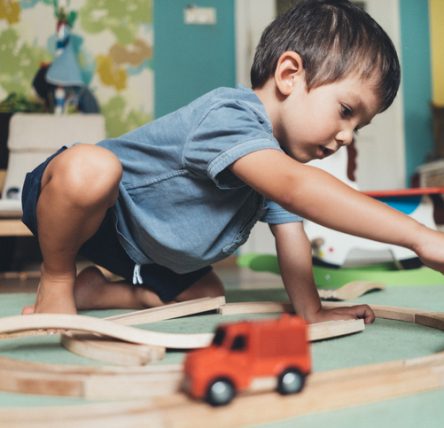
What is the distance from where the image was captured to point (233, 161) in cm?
71

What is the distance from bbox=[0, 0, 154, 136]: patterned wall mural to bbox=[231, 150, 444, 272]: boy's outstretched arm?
90.0 inches

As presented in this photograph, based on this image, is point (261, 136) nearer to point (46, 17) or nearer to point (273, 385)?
point (273, 385)

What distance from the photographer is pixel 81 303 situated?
1.09m

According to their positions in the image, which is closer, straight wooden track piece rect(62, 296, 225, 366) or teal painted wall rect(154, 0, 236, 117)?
straight wooden track piece rect(62, 296, 225, 366)

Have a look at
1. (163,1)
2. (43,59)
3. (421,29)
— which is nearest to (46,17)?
(43,59)

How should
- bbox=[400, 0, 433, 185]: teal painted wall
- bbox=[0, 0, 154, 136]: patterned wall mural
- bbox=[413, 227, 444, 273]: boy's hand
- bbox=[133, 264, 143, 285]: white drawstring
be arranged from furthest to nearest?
1. bbox=[400, 0, 433, 185]: teal painted wall
2. bbox=[0, 0, 154, 136]: patterned wall mural
3. bbox=[133, 264, 143, 285]: white drawstring
4. bbox=[413, 227, 444, 273]: boy's hand

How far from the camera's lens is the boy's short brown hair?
810 mm

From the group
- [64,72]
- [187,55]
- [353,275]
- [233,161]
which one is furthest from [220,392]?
[187,55]

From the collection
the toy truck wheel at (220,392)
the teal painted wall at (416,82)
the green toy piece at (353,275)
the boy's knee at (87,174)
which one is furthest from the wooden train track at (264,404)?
the teal painted wall at (416,82)

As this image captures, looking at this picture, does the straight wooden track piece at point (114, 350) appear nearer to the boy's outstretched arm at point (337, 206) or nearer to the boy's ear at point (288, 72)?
the boy's outstretched arm at point (337, 206)

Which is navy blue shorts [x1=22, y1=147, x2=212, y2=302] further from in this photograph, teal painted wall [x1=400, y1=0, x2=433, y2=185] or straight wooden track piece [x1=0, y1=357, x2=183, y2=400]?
teal painted wall [x1=400, y1=0, x2=433, y2=185]

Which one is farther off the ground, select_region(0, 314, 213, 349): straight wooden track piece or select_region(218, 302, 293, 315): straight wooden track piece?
select_region(0, 314, 213, 349): straight wooden track piece

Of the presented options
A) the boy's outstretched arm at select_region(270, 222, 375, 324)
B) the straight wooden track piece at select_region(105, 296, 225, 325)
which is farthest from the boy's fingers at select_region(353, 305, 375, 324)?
the straight wooden track piece at select_region(105, 296, 225, 325)

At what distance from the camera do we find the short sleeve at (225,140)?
712 mm
